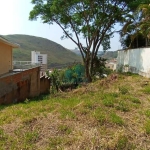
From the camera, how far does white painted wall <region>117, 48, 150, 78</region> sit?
9422 mm

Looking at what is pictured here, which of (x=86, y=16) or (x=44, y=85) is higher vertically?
(x=86, y=16)

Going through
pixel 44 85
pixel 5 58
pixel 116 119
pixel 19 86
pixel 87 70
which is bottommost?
pixel 44 85

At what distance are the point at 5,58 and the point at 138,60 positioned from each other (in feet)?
27.2

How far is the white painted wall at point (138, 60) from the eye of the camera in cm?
942

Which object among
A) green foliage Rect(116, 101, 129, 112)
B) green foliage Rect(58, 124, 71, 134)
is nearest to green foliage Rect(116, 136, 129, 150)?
green foliage Rect(58, 124, 71, 134)

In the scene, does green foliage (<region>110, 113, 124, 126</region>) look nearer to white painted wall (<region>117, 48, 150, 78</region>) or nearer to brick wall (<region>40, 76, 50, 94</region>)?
white painted wall (<region>117, 48, 150, 78</region>)

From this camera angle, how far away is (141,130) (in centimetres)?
340

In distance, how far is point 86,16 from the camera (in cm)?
1391

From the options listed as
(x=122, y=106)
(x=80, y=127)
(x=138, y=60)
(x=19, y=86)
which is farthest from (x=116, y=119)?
(x=19, y=86)

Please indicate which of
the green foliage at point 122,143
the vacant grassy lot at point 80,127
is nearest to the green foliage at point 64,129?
the vacant grassy lot at point 80,127

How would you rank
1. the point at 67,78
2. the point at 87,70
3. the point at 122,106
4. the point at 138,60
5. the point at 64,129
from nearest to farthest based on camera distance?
the point at 64,129
the point at 122,106
the point at 138,60
the point at 87,70
the point at 67,78

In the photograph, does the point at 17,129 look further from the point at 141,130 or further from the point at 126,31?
the point at 126,31

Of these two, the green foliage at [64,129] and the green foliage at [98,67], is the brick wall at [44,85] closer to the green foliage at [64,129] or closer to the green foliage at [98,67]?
the green foliage at [98,67]

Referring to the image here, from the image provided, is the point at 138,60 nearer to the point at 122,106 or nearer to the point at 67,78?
the point at 67,78
